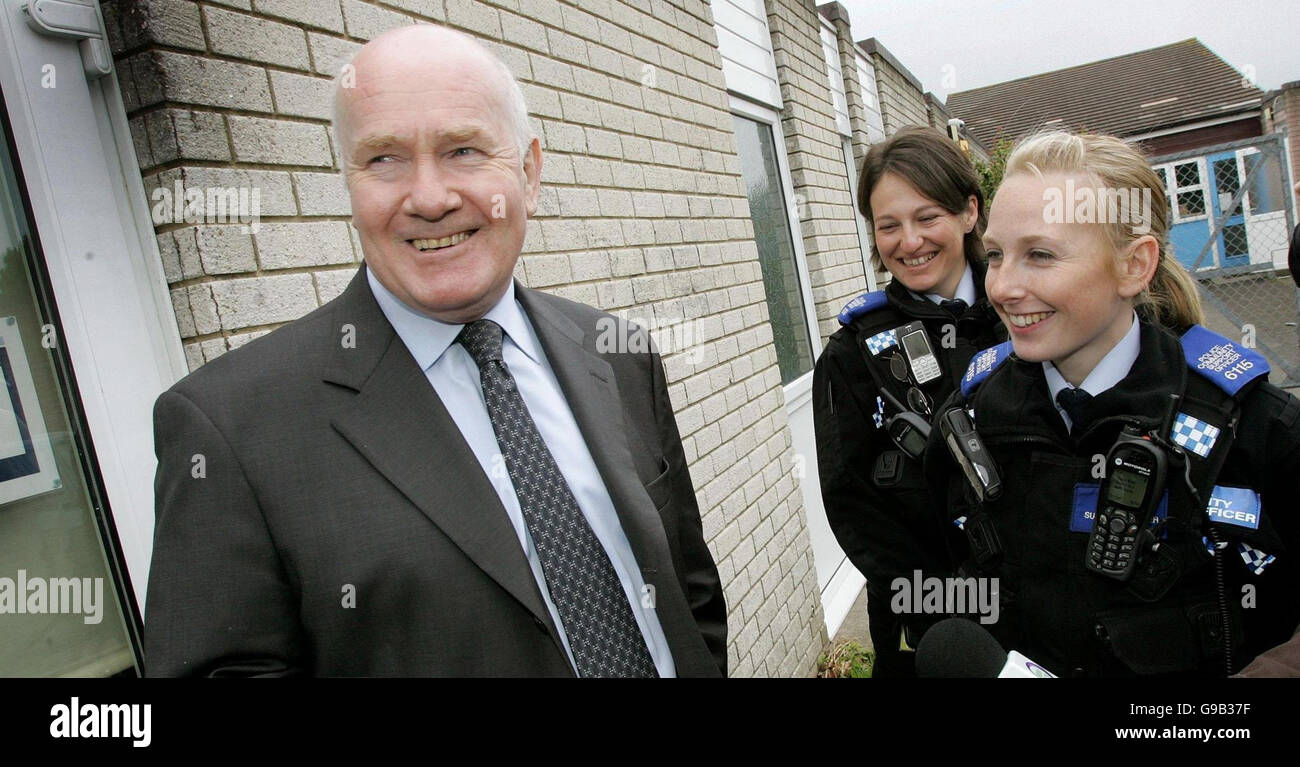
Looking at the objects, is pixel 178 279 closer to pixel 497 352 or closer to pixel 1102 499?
pixel 497 352

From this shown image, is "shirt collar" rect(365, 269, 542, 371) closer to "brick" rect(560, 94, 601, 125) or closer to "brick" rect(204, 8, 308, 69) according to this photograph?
"brick" rect(204, 8, 308, 69)

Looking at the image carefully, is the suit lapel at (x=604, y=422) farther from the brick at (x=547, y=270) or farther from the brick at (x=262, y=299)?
the brick at (x=547, y=270)

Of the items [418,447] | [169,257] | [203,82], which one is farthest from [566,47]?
[418,447]

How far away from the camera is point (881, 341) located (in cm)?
254

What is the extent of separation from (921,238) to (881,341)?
40 cm

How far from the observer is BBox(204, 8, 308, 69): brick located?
1647mm

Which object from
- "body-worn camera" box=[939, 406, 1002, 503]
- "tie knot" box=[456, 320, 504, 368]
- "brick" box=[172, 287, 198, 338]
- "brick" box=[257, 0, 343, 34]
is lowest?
"body-worn camera" box=[939, 406, 1002, 503]

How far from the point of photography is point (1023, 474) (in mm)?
1719

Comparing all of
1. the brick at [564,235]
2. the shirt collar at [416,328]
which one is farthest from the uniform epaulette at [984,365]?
the brick at [564,235]

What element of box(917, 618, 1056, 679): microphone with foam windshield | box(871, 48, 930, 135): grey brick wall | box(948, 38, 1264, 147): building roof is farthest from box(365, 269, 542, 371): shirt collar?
box(948, 38, 1264, 147): building roof

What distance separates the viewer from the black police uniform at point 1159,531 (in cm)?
144

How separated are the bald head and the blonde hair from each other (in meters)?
1.29

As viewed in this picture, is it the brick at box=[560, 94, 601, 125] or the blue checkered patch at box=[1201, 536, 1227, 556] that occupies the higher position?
the brick at box=[560, 94, 601, 125]

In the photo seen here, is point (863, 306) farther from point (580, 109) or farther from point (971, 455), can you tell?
point (580, 109)
